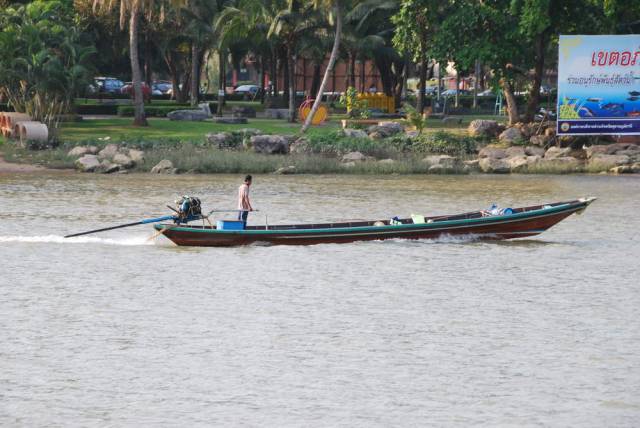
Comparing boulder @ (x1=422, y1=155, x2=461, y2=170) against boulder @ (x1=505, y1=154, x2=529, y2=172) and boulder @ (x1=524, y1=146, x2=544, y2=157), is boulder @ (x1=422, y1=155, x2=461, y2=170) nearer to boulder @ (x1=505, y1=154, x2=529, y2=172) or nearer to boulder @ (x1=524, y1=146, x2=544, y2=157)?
boulder @ (x1=505, y1=154, x2=529, y2=172)

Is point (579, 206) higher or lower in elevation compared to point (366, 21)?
lower

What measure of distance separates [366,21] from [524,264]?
4451 cm

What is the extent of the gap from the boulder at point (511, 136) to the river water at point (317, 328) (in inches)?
710

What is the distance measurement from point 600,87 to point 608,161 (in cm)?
370

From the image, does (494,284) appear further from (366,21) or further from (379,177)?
(366,21)

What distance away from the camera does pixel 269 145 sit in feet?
174

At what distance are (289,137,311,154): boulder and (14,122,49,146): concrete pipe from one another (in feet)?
35.1

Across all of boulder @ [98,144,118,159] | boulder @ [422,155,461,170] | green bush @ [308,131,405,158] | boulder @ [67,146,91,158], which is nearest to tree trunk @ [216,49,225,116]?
green bush @ [308,131,405,158]

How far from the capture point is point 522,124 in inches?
2271

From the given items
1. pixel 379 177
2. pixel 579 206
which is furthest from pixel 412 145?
pixel 579 206

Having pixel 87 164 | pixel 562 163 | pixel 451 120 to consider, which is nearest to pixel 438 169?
pixel 562 163

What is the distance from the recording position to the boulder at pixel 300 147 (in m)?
53.1

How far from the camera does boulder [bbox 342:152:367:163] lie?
52.1 m

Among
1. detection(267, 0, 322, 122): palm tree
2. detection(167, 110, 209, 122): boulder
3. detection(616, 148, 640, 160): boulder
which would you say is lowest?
detection(616, 148, 640, 160): boulder
